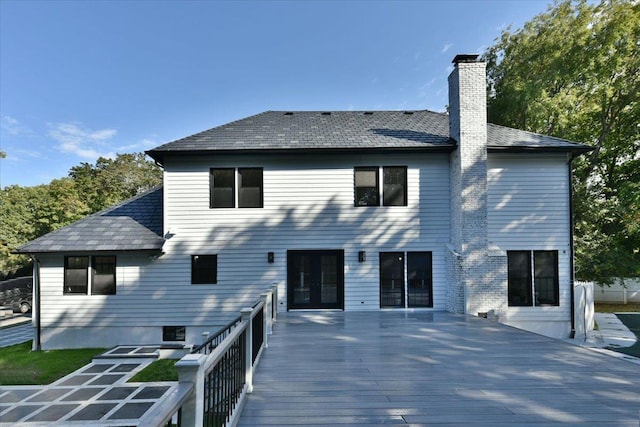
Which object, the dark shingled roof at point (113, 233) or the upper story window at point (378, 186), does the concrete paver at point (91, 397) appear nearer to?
the dark shingled roof at point (113, 233)

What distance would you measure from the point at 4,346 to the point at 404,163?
15.1 metres

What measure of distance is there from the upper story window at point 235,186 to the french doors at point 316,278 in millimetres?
2103

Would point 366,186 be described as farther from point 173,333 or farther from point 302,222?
point 173,333

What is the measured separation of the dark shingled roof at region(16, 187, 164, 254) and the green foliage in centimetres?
1412

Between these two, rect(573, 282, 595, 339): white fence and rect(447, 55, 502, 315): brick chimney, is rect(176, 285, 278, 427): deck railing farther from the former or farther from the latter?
rect(573, 282, 595, 339): white fence

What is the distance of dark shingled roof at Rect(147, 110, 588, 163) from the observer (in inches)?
369

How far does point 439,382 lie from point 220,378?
2893 millimetres

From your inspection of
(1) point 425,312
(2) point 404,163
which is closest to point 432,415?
(1) point 425,312

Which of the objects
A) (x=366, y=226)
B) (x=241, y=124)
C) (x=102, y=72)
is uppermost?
(x=102, y=72)

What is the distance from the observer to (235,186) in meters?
9.66

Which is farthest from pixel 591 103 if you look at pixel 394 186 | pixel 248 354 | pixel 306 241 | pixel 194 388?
pixel 194 388

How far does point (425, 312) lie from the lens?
8.95 meters

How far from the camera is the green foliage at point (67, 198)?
22641 millimetres

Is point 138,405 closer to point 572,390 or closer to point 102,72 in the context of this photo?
point 572,390
